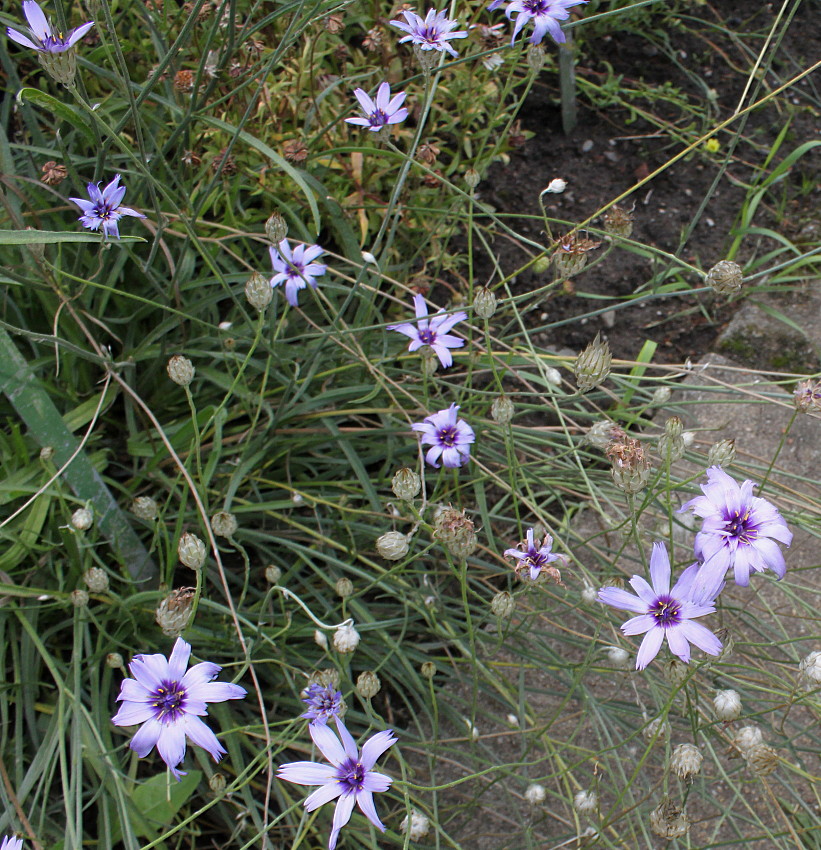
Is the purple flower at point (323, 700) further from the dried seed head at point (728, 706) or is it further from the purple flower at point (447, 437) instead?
the dried seed head at point (728, 706)

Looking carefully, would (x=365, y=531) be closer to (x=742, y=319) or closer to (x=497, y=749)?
(x=497, y=749)

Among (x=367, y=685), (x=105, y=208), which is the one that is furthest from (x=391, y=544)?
(x=105, y=208)

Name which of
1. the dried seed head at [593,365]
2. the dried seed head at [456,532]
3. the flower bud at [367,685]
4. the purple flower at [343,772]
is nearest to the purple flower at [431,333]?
the dried seed head at [593,365]

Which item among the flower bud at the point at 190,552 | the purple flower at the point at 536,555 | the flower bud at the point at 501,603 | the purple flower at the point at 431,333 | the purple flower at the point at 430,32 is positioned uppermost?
the purple flower at the point at 430,32

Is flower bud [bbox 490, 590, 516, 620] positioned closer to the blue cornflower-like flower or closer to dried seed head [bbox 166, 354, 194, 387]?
dried seed head [bbox 166, 354, 194, 387]

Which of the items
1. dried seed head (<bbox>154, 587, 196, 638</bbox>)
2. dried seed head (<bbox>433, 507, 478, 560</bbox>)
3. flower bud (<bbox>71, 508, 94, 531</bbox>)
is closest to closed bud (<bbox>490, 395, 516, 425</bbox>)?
dried seed head (<bbox>433, 507, 478, 560</bbox>)

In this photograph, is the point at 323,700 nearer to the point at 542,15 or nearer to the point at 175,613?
the point at 175,613

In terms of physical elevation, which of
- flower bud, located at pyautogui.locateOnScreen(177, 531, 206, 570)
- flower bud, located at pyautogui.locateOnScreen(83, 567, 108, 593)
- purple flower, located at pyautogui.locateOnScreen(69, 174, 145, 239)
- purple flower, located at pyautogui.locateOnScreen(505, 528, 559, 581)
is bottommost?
flower bud, located at pyautogui.locateOnScreen(83, 567, 108, 593)
